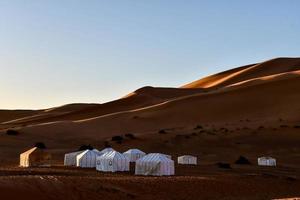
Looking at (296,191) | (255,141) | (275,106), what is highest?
(275,106)

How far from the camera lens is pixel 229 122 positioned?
69125 millimetres

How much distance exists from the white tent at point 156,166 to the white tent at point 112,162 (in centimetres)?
187

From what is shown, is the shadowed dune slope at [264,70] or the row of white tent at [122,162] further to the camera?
the shadowed dune slope at [264,70]

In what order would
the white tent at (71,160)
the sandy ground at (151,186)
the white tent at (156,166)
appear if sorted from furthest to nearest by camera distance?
the white tent at (71,160), the white tent at (156,166), the sandy ground at (151,186)

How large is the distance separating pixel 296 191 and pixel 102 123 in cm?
4465

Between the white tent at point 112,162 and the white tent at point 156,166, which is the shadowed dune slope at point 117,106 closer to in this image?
the white tent at point 112,162

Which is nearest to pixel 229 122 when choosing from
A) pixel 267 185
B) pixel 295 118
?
pixel 295 118

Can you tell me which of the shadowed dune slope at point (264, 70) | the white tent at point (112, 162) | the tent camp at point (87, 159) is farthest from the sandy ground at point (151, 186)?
the shadowed dune slope at point (264, 70)

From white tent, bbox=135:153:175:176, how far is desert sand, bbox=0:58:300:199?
89 centimetres

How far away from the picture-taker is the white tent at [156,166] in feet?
115

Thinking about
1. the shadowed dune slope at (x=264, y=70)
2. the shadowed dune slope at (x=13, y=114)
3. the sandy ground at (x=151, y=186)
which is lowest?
the sandy ground at (x=151, y=186)

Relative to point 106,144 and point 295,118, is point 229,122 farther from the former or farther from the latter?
point 106,144

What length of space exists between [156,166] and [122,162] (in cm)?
333

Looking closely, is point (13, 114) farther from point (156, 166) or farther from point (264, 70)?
point (156, 166)
